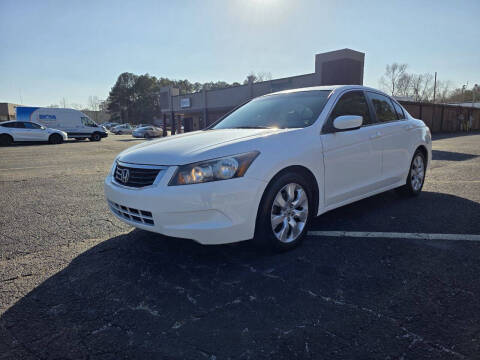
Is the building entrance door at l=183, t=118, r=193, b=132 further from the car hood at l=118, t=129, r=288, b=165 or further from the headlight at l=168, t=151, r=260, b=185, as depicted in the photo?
the headlight at l=168, t=151, r=260, b=185

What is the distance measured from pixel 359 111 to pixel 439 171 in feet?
16.7

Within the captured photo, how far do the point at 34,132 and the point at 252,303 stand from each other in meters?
22.6

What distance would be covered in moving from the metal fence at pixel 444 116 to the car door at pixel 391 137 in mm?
24574

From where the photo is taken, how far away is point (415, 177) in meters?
5.22

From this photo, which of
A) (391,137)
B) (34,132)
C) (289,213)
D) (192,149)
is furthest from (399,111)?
(34,132)

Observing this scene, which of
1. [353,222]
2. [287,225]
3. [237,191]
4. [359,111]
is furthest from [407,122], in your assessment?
[237,191]

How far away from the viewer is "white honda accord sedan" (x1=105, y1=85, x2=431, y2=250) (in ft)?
8.86

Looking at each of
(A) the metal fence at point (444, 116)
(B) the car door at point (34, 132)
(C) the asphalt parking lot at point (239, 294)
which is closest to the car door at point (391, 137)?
(C) the asphalt parking lot at point (239, 294)

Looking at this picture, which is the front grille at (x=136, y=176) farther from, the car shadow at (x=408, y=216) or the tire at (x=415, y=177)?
the tire at (x=415, y=177)

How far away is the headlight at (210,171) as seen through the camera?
2.70 m

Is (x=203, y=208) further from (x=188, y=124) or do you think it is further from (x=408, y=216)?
(x=188, y=124)

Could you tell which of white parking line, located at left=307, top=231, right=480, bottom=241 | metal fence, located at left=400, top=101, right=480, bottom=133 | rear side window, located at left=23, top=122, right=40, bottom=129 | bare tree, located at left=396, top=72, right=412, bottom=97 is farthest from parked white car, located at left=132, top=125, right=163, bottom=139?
bare tree, located at left=396, top=72, right=412, bottom=97

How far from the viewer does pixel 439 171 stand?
7.98 m

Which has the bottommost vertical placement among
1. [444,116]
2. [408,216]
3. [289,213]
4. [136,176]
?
[408,216]
